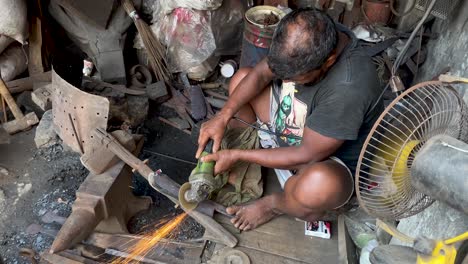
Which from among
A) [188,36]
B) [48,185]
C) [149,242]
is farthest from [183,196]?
[188,36]

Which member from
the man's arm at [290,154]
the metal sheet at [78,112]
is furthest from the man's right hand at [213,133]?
the metal sheet at [78,112]

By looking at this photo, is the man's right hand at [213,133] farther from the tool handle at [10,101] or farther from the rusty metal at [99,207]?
the tool handle at [10,101]

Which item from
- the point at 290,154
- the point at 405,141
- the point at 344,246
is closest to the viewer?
the point at 405,141

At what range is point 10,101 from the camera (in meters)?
3.90

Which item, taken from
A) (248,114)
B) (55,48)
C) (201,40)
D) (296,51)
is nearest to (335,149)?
(296,51)

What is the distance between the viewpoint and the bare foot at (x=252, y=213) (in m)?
2.80

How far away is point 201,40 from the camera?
4203mm

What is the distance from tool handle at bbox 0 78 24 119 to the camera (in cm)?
382

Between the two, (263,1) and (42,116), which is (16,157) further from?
(263,1)

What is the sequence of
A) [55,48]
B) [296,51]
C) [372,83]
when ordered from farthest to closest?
[55,48] < [372,83] < [296,51]

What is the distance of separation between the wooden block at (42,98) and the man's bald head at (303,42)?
2.56m

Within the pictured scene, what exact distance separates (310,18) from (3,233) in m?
2.62

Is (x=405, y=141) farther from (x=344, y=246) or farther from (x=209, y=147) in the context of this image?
(x=209, y=147)

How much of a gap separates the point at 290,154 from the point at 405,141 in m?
0.84
